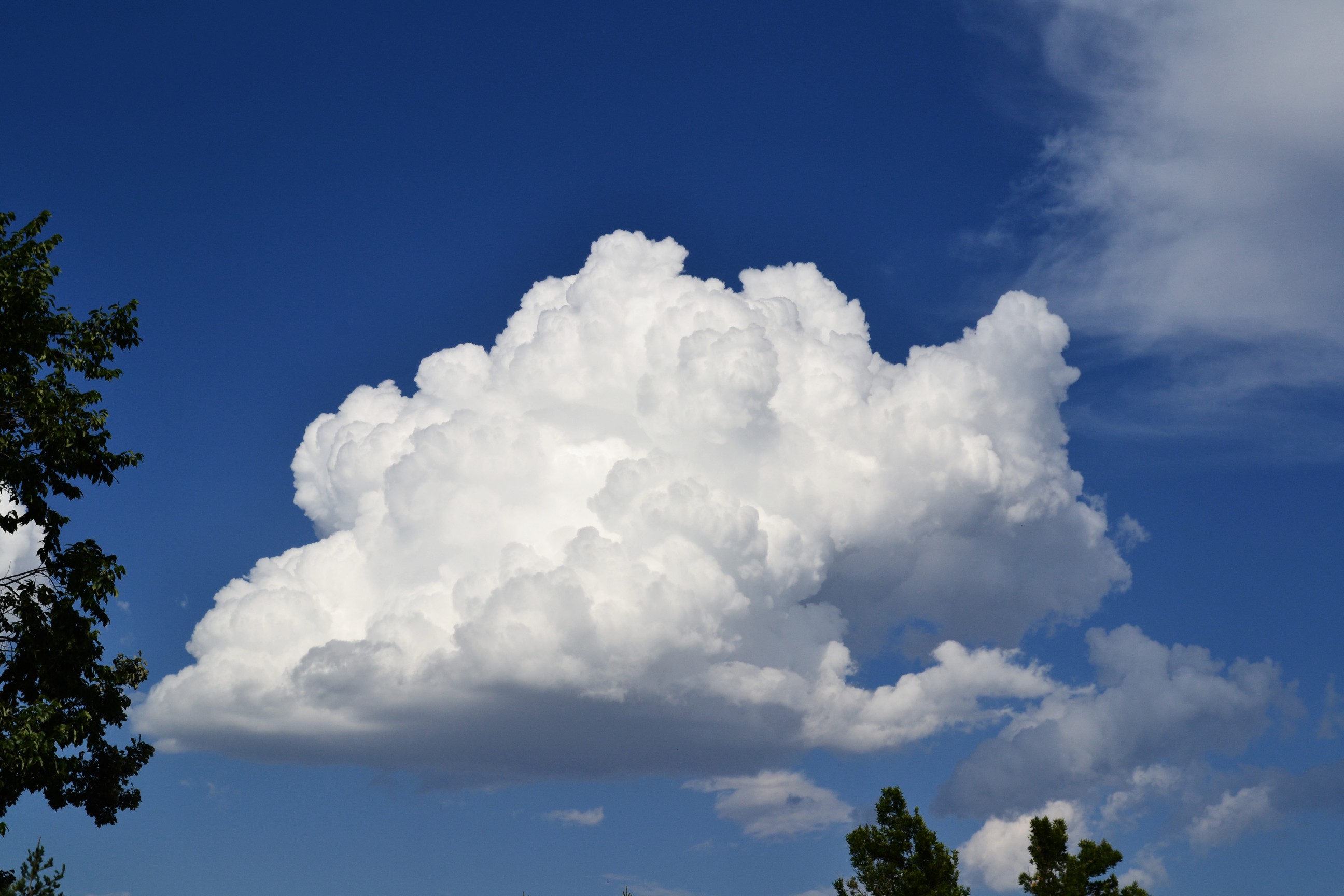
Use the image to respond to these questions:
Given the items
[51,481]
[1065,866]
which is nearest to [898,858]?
[1065,866]

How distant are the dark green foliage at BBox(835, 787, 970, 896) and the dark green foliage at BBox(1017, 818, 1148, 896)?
21.4 ft

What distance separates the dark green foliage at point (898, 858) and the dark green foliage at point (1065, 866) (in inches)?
256

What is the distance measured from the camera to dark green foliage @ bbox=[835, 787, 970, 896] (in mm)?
55812

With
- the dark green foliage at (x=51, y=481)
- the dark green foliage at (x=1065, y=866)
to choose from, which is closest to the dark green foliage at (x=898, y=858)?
the dark green foliage at (x=1065, y=866)

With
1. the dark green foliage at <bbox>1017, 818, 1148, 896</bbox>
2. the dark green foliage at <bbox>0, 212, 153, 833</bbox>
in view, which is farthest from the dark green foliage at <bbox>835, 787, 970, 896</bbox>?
the dark green foliage at <bbox>0, 212, 153, 833</bbox>

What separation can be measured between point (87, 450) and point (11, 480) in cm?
186

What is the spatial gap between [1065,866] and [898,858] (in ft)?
33.1

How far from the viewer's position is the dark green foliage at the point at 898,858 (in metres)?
55.8

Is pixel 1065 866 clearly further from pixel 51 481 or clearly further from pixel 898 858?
pixel 51 481

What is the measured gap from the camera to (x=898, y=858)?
187 ft

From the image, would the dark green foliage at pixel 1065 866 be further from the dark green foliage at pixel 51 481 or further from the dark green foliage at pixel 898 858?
the dark green foliage at pixel 51 481

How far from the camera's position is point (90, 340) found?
99.5 feet

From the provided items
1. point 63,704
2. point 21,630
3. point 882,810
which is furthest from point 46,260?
point 882,810

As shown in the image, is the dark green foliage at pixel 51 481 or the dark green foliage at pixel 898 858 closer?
the dark green foliage at pixel 51 481
